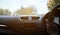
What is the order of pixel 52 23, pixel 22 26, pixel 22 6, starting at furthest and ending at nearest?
pixel 22 6, pixel 22 26, pixel 52 23

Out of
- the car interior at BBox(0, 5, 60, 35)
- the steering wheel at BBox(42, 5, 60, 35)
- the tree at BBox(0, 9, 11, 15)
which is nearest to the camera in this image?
the steering wheel at BBox(42, 5, 60, 35)

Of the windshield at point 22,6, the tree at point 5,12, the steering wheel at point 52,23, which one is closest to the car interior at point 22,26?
the steering wheel at point 52,23

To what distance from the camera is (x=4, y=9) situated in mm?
6676

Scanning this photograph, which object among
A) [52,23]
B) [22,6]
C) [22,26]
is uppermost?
[22,6]

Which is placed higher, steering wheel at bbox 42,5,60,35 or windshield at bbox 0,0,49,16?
windshield at bbox 0,0,49,16

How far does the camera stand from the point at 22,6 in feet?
22.2

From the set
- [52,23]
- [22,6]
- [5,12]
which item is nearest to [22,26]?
[52,23]

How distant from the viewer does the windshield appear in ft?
21.7

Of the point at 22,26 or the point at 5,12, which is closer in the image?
the point at 22,26

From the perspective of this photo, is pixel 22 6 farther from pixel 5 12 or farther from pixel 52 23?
pixel 52 23

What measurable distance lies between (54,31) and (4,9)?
417 centimetres

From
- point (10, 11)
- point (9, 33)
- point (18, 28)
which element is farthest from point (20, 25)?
point (10, 11)

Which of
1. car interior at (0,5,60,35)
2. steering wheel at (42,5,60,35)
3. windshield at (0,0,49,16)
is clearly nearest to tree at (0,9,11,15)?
windshield at (0,0,49,16)

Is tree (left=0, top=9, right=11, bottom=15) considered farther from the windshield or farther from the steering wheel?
the steering wheel
